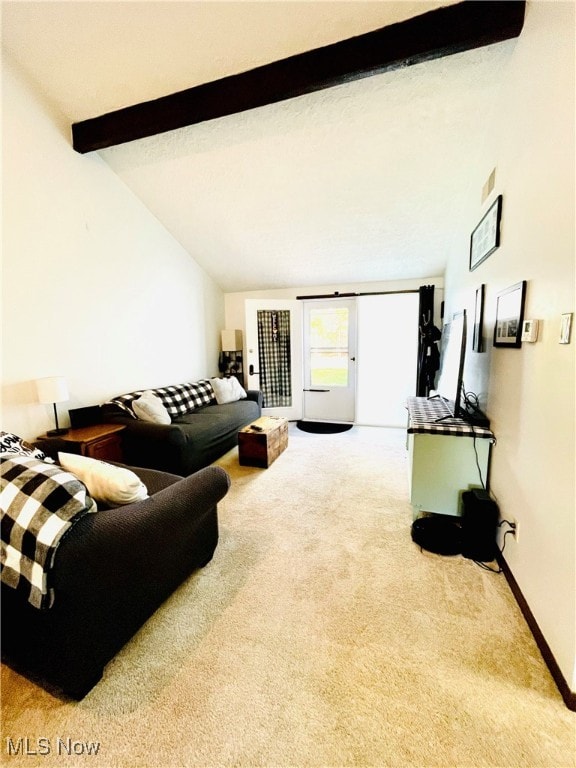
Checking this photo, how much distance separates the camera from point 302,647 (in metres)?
1.30

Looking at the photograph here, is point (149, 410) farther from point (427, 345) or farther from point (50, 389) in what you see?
point (427, 345)

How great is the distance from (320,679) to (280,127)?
354 centimetres

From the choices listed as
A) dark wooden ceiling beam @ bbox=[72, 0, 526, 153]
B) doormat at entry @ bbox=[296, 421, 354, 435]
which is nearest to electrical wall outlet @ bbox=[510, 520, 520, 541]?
dark wooden ceiling beam @ bbox=[72, 0, 526, 153]

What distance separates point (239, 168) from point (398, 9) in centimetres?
161

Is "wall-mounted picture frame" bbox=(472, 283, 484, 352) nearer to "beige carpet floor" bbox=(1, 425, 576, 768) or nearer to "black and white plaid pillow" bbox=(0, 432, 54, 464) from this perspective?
"beige carpet floor" bbox=(1, 425, 576, 768)

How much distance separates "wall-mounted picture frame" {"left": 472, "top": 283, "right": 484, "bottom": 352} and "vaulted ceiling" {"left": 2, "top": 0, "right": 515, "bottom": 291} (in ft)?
3.67

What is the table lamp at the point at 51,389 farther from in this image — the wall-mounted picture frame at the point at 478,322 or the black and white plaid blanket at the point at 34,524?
the wall-mounted picture frame at the point at 478,322

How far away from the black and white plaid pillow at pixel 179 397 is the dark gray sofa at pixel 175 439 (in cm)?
2

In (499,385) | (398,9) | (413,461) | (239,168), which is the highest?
(398,9)

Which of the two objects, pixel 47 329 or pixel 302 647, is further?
pixel 47 329

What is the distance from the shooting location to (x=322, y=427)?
465 centimetres

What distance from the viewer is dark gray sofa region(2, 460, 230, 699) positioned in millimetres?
1007

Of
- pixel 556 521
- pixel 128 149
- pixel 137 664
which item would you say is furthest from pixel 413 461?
pixel 128 149

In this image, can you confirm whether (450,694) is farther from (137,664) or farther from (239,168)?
(239,168)
